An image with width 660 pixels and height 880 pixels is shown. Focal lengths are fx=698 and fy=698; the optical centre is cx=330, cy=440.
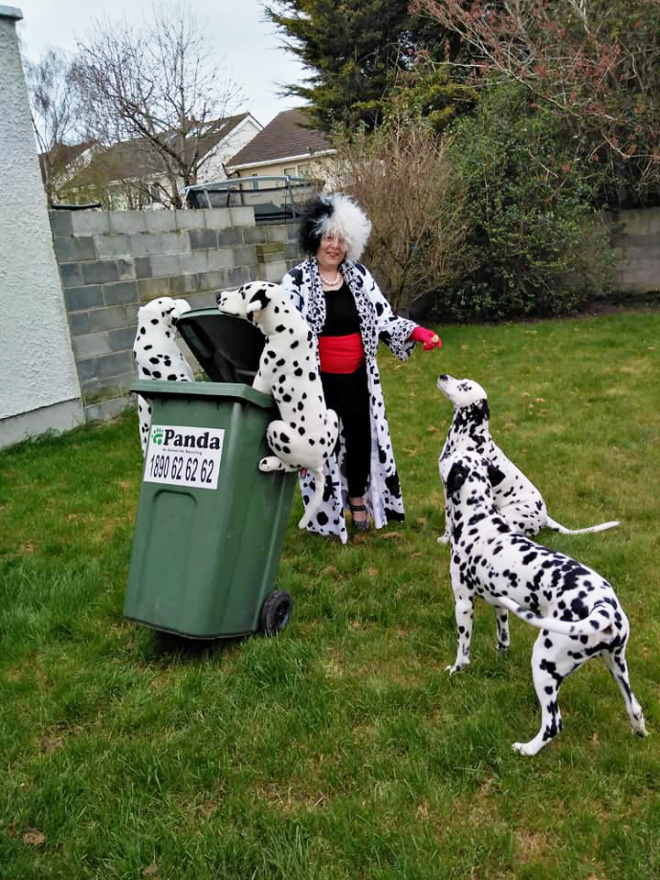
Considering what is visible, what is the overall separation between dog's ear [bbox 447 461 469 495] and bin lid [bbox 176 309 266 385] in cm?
103

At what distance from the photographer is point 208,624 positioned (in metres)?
2.85

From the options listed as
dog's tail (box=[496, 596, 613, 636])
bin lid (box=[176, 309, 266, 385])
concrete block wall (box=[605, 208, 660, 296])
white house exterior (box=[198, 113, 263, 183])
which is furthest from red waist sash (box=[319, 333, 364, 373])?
white house exterior (box=[198, 113, 263, 183])

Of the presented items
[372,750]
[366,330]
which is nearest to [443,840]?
[372,750]

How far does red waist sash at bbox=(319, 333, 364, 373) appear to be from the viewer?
13.1 feet

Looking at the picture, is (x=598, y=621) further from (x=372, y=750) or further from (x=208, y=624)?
(x=208, y=624)

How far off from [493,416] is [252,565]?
3.91 meters

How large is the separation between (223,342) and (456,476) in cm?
122

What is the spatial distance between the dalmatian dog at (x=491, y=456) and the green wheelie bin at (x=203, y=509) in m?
1.05

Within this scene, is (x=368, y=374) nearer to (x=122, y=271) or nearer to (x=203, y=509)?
(x=203, y=509)

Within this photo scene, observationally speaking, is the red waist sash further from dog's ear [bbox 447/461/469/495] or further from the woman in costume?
dog's ear [bbox 447/461/469/495]

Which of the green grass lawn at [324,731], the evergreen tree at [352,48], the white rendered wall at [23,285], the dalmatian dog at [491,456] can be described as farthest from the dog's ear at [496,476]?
the evergreen tree at [352,48]

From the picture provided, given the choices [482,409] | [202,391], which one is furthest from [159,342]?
[482,409]

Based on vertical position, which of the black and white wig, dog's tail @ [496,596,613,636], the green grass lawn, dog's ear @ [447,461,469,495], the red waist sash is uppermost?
the black and white wig

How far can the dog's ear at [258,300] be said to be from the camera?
9.36ft
